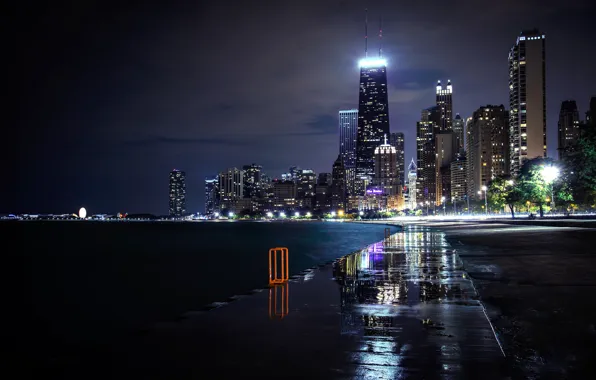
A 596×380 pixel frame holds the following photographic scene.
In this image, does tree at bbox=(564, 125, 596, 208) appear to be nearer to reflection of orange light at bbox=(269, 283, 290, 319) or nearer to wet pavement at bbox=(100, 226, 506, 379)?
wet pavement at bbox=(100, 226, 506, 379)

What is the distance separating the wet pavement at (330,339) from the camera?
6.53 m

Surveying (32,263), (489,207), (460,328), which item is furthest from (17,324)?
(489,207)

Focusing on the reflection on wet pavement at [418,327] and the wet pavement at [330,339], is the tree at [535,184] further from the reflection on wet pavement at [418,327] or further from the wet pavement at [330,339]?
the wet pavement at [330,339]

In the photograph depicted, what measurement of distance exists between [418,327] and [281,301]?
443cm

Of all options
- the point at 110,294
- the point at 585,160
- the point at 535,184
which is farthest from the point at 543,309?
the point at 535,184

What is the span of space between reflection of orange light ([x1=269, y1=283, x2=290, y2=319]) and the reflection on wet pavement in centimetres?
130

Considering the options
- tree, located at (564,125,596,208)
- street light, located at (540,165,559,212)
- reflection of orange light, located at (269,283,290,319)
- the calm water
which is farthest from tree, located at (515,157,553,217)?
reflection of orange light, located at (269,283,290,319)

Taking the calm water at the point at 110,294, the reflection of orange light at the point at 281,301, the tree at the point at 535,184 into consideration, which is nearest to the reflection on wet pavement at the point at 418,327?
the reflection of orange light at the point at 281,301

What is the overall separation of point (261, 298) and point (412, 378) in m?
7.42

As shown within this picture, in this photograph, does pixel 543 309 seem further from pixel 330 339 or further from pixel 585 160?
pixel 585 160

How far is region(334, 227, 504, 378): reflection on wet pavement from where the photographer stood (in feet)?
21.4

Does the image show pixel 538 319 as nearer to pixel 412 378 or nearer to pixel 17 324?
pixel 412 378

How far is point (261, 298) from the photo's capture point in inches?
516

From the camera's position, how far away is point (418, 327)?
8.84 meters
